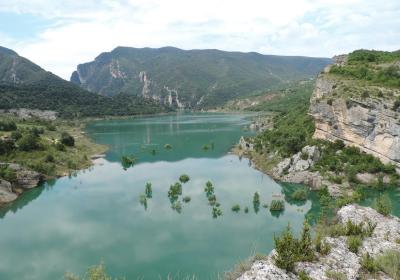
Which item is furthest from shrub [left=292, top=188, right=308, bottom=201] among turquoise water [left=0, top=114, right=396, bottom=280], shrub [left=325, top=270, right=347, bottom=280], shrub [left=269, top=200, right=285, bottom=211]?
shrub [left=325, top=270, right=347, bottom=280]

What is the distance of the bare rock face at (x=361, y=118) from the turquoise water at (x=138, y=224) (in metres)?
12.0

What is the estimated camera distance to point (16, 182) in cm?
5056

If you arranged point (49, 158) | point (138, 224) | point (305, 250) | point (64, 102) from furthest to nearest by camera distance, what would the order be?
point (64, 102) → point (49, 158) → point (138, 224) → point (305, 250)

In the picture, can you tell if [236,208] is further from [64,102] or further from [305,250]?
[64,102]

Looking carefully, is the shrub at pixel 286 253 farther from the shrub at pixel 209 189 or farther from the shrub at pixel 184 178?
the shrub at pixel 184 178

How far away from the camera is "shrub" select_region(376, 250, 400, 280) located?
15.9m

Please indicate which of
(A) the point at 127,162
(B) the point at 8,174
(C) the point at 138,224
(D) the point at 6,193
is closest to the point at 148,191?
(C) the point at 138,224

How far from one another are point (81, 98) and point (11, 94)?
1301 inches

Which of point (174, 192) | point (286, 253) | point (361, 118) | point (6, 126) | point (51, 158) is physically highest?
point (361, 118)

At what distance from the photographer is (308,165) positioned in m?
51.0

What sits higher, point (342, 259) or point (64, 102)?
point (64, 102)

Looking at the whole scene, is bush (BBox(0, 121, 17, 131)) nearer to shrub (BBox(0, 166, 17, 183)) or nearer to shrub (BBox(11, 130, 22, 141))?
shrub (BBox(11, 130, 22, 141))

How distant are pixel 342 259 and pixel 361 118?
36.8m

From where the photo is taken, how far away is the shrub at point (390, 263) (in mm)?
15897
